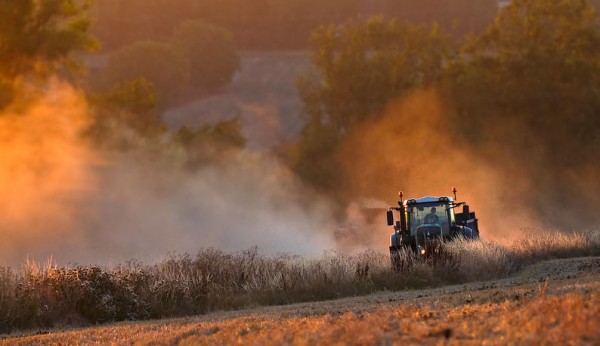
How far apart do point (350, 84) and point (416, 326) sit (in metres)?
70.8

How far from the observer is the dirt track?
13.0 meters

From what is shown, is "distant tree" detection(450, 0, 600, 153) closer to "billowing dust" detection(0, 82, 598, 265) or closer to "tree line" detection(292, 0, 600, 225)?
"tree line" detection(292, 0, 600, 225)

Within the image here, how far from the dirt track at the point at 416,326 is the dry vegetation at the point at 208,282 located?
126 inches

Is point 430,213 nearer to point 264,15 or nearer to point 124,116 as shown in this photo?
point 124,116

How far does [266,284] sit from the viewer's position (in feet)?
92.5

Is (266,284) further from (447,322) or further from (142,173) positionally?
(142,173)

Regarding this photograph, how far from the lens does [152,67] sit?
111000mm

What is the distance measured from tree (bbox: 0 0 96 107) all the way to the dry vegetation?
4318 cm

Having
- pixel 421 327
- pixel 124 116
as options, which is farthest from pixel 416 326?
pixel 124 116

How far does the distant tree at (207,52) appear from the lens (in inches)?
4727

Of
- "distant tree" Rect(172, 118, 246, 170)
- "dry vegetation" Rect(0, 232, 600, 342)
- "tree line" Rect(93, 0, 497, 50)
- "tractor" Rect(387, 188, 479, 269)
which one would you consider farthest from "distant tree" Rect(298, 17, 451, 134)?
"dry vegetation" Rect(0, 232, 600, 342)

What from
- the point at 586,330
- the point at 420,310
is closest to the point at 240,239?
the point at 420,310

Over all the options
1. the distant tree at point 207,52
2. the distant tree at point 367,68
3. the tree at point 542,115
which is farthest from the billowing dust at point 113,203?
the distant tree at point 207,52

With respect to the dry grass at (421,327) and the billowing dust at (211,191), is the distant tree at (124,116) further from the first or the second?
the dry grass at (421,327)
